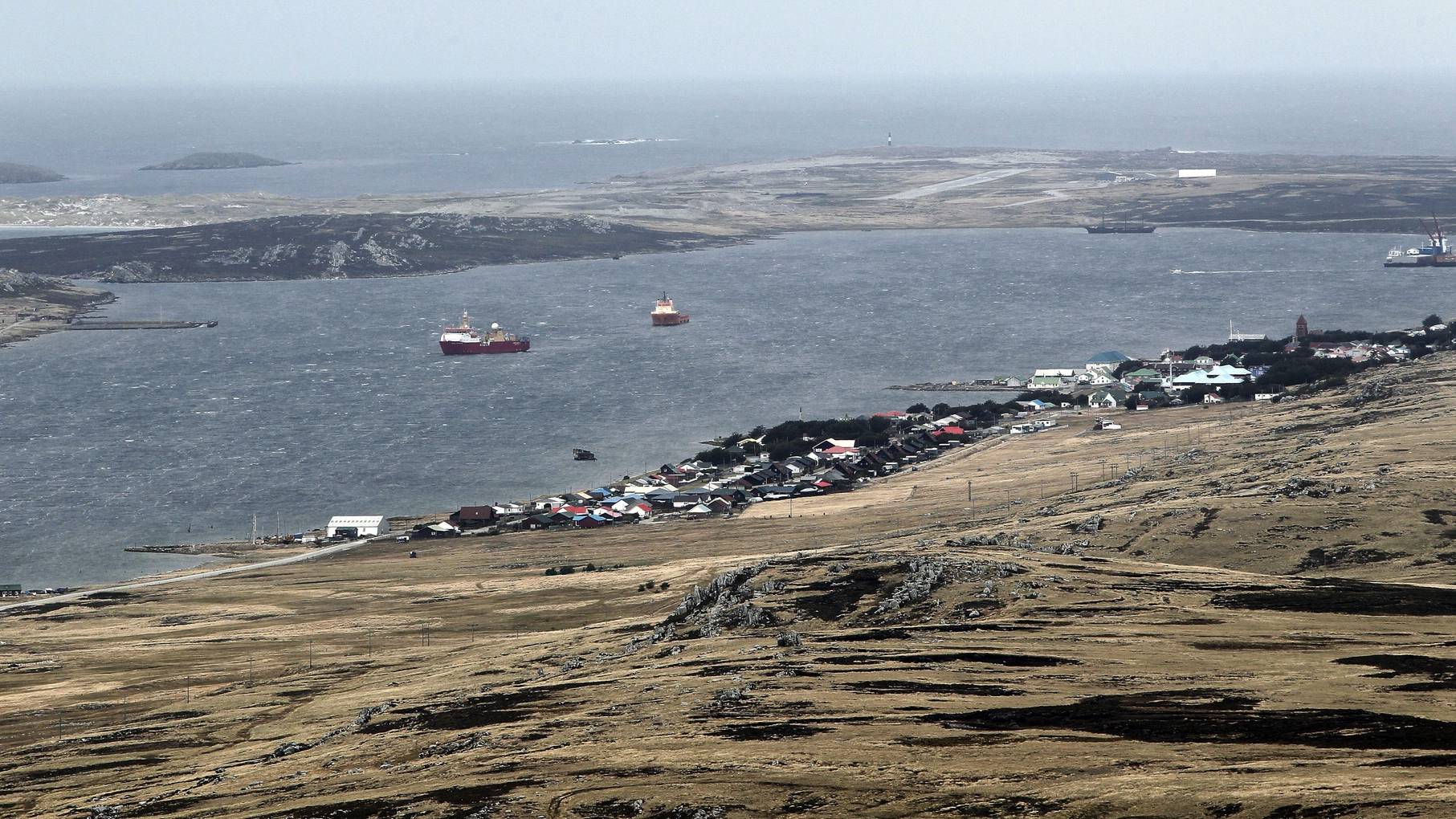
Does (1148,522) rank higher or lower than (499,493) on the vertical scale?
higher

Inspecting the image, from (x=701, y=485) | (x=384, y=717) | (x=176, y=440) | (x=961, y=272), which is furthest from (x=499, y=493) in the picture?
(x=961, y=272)

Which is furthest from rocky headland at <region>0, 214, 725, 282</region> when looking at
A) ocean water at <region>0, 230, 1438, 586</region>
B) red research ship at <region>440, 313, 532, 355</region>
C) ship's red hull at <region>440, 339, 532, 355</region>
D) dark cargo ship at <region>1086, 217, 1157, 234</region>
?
ship's red hull at <region>440, 339, 532, 355</region>

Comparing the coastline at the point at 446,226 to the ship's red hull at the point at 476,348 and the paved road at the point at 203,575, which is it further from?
the paved road at the point at 203,575

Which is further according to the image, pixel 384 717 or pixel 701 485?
pixel 701 485

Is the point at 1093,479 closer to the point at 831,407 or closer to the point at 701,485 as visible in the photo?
the point at 701,485

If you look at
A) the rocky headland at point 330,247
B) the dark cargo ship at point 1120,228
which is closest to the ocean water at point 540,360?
the dark cargo ship at point 1120,228

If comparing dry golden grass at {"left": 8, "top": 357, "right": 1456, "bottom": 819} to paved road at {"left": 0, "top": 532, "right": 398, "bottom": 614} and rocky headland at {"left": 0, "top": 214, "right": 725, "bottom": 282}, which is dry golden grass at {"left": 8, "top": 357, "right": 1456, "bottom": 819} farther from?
rocky headland at {"left": 0, "top": 214, "right": 725, "bottom": 282}

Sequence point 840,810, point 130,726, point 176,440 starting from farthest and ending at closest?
point 176,440 → point 130,726 → point 840,810
